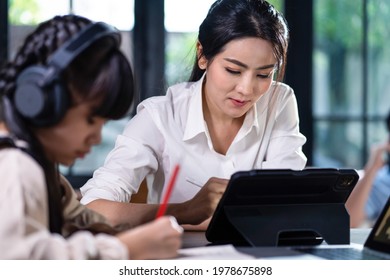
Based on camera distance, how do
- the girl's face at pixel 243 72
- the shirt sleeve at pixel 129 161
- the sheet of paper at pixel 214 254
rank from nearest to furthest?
the sheet of paper at pixel 214 254 → the girl's face at pixel 243 72 → the shirt sleeve at pixel 129 161

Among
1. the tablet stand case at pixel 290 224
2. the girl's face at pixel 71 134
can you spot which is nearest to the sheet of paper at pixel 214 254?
the tablet stand case at pixel 290 224

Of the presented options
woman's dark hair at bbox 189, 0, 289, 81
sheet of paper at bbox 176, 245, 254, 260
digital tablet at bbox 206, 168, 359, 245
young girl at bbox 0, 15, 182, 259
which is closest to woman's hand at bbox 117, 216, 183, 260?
young girl at bbox 0, 15, 182, 259

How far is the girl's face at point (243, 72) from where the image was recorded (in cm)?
122

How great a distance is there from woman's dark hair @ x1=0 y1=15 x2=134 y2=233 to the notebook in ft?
1.14

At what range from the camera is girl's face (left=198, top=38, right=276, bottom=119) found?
3.99ft

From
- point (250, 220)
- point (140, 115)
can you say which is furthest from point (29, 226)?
point (140, 115)

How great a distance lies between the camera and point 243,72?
1214 mm

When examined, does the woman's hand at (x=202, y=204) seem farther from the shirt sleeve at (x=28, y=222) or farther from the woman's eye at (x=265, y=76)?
the shirt sleeve at (x=28, y=222)

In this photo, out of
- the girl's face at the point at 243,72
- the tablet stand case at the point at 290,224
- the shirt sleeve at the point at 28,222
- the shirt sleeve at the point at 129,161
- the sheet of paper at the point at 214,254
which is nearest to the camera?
the shirt sleeve at the point at 28,222

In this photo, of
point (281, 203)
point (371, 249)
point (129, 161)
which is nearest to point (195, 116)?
point (129, 161)

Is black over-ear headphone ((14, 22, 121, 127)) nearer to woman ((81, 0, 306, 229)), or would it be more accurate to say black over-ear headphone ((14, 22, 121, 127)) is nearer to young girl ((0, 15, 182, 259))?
young girl ((0, 15, 182, 259))

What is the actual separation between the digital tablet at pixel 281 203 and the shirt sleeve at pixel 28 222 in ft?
0.99

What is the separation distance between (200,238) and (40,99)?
0.50 meters

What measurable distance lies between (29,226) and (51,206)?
0.11 m
